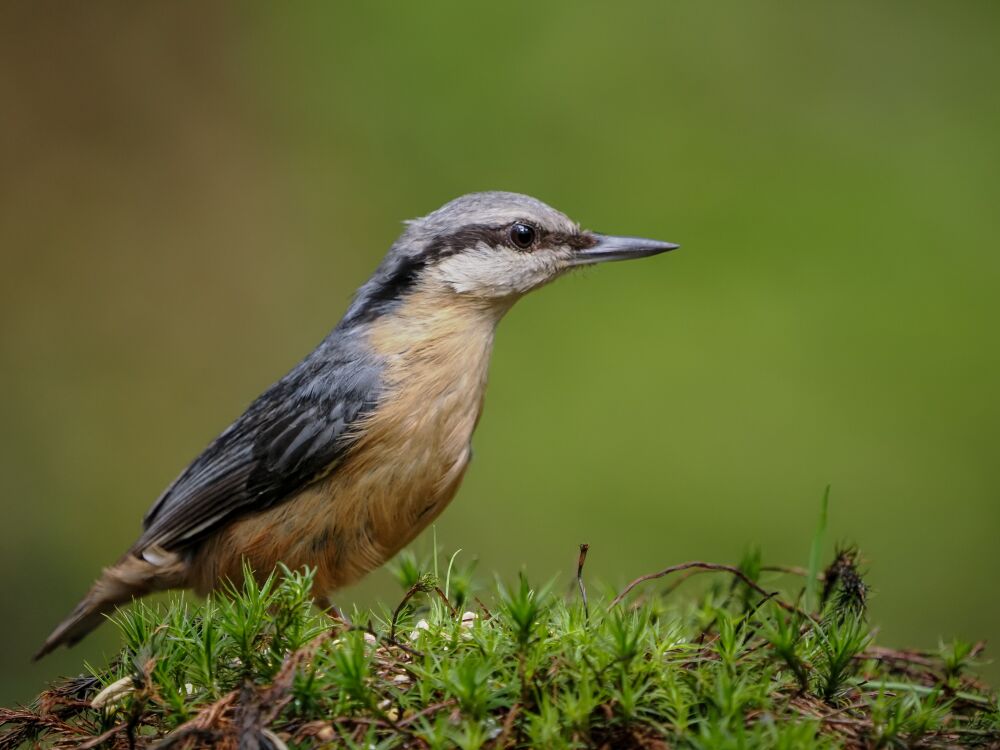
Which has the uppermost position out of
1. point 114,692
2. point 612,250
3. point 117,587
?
point 612,250

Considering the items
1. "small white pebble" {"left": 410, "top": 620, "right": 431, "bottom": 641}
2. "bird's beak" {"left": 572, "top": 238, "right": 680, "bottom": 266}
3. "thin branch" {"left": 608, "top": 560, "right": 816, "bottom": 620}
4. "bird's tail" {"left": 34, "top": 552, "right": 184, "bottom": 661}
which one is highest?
"bird's beak" {"left": 572, "top": 238, "right": 680, "bottom": 266}

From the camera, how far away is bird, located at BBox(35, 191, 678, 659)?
3.82 meters

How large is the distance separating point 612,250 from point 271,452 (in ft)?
5.23

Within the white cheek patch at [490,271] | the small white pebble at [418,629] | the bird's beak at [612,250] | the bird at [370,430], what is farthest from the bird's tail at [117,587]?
the bird's beak at [612,250]

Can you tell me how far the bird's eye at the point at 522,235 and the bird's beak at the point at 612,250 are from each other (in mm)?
209

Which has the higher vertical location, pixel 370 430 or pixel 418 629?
pixel 370 430

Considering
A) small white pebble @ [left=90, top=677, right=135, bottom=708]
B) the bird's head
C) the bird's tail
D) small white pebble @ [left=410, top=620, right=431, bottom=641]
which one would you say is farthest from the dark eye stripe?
small white pebble @ [left=90, top=677, right=135, bottom=708]

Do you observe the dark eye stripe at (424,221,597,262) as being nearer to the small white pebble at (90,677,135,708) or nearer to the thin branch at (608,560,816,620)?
the thin branch at (608,560,816,620)

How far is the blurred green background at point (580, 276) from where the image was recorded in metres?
6.49

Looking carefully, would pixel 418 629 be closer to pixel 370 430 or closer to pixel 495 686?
pixel 495 686

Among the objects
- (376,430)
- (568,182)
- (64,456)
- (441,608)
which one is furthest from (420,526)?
(64,456)

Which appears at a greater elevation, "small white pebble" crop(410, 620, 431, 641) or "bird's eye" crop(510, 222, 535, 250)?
"bird's eye" crop(510, 222, 535, 250)

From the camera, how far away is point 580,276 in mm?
6156

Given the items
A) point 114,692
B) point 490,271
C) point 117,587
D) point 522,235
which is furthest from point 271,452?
point 114,692
